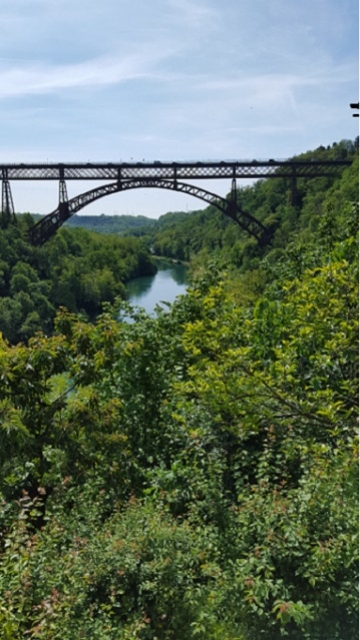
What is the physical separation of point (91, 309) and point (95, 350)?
2580 cm

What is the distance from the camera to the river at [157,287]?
108ft

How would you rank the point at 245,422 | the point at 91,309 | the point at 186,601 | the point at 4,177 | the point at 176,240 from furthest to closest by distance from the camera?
the point at 176,240
the point at 91,309
the point at 4,177
the point at 245,422
the point at 186,601

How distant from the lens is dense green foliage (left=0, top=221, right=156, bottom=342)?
19.6 metres

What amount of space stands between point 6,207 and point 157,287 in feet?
59.7

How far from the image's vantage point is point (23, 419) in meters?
3.68

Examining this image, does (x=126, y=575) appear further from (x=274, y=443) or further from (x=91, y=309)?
(x=91, y=309)

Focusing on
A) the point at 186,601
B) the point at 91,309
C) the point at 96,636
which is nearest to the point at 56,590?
the point at 96,636

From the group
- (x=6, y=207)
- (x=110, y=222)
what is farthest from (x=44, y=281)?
(x=110, y=222)

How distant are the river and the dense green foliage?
1823 mm

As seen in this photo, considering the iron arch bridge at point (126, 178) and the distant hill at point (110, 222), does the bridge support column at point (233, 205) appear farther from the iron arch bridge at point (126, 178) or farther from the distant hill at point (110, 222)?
the distant hill at point (110, 222)

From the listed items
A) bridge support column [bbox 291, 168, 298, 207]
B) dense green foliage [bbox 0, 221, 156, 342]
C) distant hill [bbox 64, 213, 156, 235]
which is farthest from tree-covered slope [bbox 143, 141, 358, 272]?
distant hill [bbox 64, 213, 156, 235]

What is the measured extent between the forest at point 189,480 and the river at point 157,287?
77.9 ft

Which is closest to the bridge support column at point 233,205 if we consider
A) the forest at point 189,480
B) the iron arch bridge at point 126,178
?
the iron arch bridge at point 126,178

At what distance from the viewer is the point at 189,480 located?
3.84m
